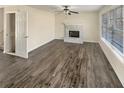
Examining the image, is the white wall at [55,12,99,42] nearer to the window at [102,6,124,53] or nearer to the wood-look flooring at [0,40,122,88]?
the window at [102,6,124,53]

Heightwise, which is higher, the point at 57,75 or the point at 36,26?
the point at 36,26

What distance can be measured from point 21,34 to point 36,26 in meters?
2.03

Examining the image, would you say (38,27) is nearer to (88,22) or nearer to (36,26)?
(36,26)

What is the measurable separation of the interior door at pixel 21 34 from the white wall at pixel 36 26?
0.53 metres

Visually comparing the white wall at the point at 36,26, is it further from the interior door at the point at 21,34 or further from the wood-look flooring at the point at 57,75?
the wood-look flooring at the point at 57,75

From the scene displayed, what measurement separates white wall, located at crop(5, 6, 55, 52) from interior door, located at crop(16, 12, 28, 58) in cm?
53

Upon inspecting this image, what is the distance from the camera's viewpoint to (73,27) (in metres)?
10.5

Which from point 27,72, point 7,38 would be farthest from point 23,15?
point 27,72

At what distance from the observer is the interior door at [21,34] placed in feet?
18.4

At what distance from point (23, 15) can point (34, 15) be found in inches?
72.0

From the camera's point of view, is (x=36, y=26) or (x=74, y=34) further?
(x=74, y=34)

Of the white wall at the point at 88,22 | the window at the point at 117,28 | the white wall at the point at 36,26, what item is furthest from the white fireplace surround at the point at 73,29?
the window at the point at 117,28

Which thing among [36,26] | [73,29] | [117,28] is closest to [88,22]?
[73,29]

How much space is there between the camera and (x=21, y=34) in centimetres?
581
